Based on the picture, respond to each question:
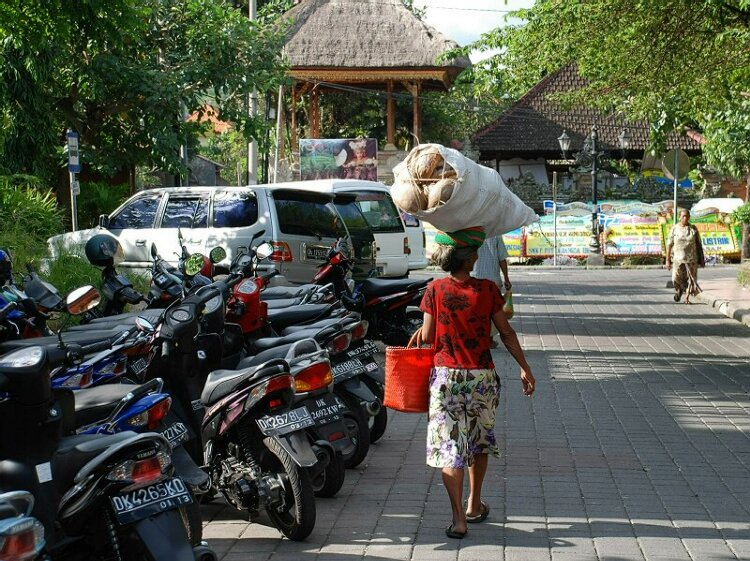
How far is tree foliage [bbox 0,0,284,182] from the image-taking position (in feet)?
62.4

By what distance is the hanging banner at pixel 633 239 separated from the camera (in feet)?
111

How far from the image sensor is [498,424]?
958cm

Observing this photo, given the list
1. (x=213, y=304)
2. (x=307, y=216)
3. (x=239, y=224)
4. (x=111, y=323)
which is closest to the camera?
(x=213, y=304)

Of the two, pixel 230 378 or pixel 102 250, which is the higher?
pixel 102 250

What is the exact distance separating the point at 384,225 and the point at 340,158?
14.0 meters

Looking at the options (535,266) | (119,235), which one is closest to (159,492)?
(119,235)

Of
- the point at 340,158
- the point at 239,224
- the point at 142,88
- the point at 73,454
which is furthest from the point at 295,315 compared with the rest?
the point at 340,158

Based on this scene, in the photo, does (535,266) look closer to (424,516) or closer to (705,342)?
(705,342)

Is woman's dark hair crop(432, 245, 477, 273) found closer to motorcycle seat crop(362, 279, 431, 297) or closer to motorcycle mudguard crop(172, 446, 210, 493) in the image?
motorcycle mudguard crop(172, 446, 210, 493)

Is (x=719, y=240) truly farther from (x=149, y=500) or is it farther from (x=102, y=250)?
(x=149, y=500)

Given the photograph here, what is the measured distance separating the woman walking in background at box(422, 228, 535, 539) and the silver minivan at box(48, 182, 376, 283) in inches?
293

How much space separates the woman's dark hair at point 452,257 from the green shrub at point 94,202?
1640 centimetres

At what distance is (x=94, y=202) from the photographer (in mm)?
21891

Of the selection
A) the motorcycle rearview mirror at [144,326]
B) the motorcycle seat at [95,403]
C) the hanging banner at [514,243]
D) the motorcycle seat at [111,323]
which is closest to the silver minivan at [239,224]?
the motorcycle seat at [111,323]
